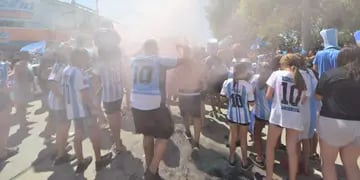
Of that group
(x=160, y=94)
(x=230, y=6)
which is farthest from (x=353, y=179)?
(x=230, y=6)

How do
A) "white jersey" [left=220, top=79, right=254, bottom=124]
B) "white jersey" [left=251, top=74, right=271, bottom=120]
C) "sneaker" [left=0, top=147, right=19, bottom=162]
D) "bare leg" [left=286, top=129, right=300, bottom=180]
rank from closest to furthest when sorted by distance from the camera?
"bare leg" [left=286, top=129, right=300, bottom=180] < "white jersey" [left=220, top=79, right=254, bottom=124] < "white jersey" [left=251, top=74, right=271, bottom=120] < "sneaker" [left=0, top=147, right=19, bottom=162]

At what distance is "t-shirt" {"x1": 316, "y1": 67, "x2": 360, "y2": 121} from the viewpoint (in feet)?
10.1

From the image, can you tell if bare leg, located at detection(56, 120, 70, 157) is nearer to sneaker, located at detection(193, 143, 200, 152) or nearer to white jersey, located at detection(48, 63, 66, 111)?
white jersey, located at detection(48, 63, 66, 111)

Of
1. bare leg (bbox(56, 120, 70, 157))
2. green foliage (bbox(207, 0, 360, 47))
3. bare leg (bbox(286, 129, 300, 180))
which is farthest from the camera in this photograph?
green foliage (bbox(207, 0, 360, 47))

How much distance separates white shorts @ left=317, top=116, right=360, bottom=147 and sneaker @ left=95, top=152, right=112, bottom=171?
2799 mm

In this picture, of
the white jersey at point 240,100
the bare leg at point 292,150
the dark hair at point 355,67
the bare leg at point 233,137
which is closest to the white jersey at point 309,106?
the bare leg at point 292,150

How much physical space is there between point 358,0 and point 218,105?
475 inches

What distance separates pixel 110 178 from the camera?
4109 millimetres

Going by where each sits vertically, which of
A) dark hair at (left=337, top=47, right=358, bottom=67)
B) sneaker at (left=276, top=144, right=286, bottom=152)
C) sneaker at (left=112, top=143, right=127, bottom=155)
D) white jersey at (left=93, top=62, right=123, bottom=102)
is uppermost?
dark hair at (left=337, top=47, right=358, bottom=67)

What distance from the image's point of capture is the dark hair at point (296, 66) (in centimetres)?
347

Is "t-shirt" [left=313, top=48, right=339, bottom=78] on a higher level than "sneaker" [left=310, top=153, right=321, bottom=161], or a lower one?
higher

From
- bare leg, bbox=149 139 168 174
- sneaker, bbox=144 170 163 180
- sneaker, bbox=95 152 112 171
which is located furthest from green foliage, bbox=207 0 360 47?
sneaker, bbox=144 170 163 180

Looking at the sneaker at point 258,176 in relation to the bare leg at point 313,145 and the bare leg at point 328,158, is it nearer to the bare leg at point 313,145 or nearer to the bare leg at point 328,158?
the bare leg at point 328,158

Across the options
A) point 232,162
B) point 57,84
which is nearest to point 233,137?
point 232,162
